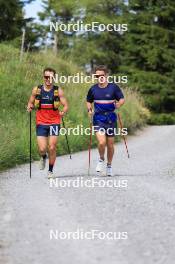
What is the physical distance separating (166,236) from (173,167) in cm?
812

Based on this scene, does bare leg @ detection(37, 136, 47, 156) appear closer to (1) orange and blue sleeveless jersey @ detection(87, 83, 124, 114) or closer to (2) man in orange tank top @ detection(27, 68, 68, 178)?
(2) man in orange tank top @ detection(27, 68, 68, 178)

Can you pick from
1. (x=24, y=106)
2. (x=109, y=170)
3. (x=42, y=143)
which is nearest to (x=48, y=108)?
(x=42, y=143)

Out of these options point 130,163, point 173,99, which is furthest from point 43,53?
point 130,163

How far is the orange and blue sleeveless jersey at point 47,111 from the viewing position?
12.2 meters

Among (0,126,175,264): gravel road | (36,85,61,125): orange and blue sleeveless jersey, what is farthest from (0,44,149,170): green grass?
(36,85,61,125): orange and blue sleeveless jersey

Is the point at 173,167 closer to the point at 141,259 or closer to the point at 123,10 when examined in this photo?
the point at 141,259

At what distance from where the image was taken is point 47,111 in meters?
12.4

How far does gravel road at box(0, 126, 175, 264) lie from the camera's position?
6.46 metres

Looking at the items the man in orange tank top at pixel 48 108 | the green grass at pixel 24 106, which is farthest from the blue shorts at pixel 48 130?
the green grass at pixel 24 106

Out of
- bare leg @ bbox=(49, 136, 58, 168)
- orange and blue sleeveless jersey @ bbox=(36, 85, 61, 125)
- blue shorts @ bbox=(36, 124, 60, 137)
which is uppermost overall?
orange and blue sleeveless jersey @ bbox=(36, 85, 61, 125)

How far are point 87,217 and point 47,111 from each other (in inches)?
164

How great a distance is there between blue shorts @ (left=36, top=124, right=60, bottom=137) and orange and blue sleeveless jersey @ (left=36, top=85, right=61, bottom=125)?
0.29ft

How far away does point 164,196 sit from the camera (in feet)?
33.7

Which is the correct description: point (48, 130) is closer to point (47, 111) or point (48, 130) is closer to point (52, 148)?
A: point (52, 148)
